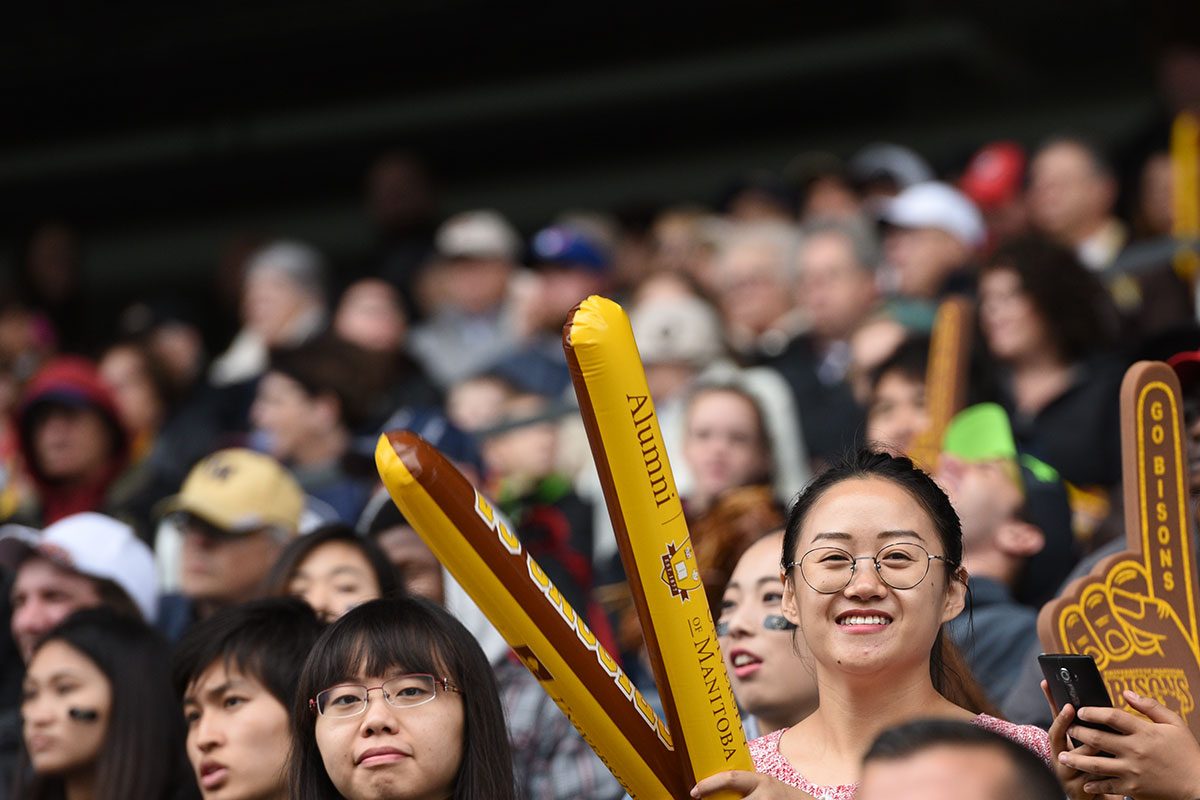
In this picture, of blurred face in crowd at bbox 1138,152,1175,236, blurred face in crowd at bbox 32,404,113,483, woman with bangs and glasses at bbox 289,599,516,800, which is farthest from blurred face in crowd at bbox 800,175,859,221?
woman with bangs and glasses at bbox 289,599,516,800

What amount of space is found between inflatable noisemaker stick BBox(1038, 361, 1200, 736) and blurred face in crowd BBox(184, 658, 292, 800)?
5.92 ft

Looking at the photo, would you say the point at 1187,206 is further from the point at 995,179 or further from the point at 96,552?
the point at 96,552

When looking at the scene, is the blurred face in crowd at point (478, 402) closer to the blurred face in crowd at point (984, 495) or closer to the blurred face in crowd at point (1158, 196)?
the blurred face in crowd at point (984, 495)

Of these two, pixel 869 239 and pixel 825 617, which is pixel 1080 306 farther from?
pixel 825 617

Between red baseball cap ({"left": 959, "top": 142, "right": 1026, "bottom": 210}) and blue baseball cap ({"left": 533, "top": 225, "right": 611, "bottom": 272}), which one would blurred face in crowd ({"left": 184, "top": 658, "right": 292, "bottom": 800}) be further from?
red baseball cap ({"left": 959, "top": 142, "right": 1026, "bottom": 210})

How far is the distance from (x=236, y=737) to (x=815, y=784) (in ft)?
4.99

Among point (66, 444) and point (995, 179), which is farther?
point (995, 179)

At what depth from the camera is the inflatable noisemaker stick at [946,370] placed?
579 cm

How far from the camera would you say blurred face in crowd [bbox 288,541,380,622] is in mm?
4895

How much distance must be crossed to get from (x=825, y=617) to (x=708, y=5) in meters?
8.87

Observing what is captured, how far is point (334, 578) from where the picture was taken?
16.2ft

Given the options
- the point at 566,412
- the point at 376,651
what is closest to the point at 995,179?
the point at 566,412

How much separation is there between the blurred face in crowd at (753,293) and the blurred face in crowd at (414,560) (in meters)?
3.23

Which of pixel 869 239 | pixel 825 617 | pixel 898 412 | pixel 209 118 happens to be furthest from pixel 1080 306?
pixel 209 118
